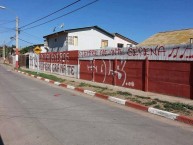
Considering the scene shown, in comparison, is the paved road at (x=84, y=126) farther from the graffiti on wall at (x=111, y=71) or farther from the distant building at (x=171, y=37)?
the distant building at (x=171, y=37)

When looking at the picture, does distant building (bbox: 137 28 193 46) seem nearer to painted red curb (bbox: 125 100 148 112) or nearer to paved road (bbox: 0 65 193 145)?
painted red curb (bbox: 125 100 148 112)

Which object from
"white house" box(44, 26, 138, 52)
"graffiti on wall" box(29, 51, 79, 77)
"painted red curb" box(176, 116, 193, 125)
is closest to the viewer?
"painted red curb" box(176, 116, 193, 125)

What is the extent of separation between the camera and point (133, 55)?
15.3 m

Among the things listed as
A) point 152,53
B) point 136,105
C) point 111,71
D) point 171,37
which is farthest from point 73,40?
point 136,105

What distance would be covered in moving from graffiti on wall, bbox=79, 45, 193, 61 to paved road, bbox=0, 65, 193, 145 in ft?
11.8

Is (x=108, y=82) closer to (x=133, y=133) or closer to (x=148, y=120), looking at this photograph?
(x=148, y=120)

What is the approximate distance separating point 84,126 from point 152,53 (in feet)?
24.5

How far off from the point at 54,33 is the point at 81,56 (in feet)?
55.0

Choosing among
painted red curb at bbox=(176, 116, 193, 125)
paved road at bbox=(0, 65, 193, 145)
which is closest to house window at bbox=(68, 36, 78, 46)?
paved road at bbox=(0, 65, 193, 145)

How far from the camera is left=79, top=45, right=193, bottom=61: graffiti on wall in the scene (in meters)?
12.0

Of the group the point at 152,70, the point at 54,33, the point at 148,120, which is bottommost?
the point at 148,120

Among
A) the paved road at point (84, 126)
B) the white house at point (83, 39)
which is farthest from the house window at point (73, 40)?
the paved road at point (84, 126)

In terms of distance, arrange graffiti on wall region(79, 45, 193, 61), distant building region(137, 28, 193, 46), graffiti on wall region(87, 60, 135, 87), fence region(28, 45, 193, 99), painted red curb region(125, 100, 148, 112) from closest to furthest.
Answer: painted red curb region(125, 100, 148, 112) → graffiti on wall region(79, 45, 193, 61) → fence region(28, 45, 193, 99) → graffiti on wall region(87, 60, 135, 87) → distant building region(137, 28, 193, 46)

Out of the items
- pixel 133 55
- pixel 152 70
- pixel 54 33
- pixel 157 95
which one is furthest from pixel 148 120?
pixel 54 33
